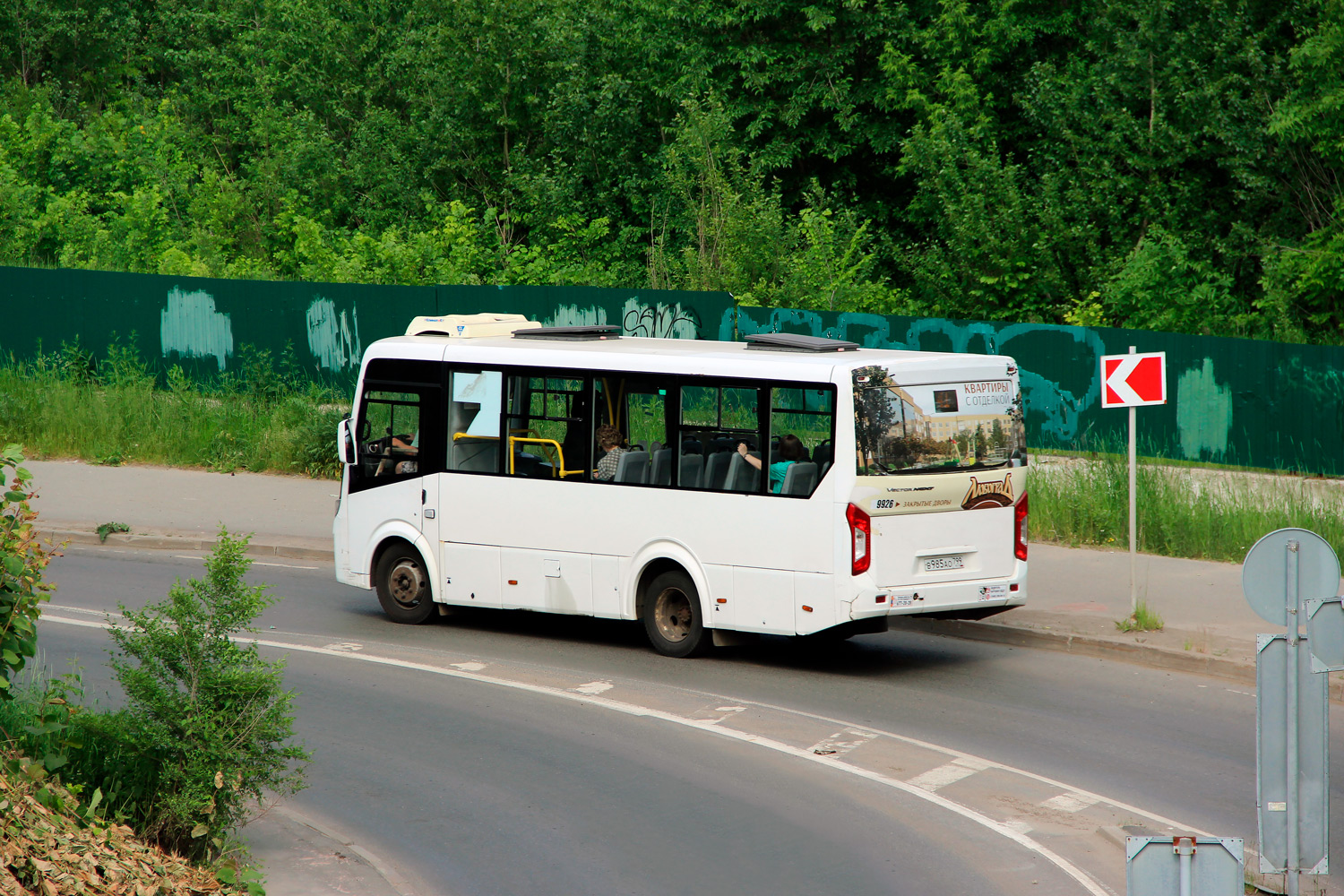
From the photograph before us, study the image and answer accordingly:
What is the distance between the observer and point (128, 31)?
5275 centimetres

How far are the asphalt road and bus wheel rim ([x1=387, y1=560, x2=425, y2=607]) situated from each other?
279 mm

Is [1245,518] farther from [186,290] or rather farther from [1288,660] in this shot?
[186,290]

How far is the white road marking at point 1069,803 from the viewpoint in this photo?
8.54 meters

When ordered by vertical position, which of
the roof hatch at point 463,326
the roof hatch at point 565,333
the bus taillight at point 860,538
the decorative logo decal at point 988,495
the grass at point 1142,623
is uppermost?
the roof hatch at point 463,326

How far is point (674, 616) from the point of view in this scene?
489 inches

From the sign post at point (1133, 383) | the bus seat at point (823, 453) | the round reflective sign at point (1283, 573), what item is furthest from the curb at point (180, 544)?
the round reflective sign at point (1283, 573)

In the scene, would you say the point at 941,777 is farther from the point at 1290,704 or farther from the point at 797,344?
the point at 797,344

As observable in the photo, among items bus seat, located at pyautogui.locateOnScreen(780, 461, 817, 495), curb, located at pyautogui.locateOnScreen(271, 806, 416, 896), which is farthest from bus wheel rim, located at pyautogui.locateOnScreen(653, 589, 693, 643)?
curb, located at pyautogui.locateOnScreen(271, 806, 416, 896)

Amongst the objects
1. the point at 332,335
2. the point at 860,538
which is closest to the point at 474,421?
the point at 860,538

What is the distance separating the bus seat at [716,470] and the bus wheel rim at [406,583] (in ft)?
10.2

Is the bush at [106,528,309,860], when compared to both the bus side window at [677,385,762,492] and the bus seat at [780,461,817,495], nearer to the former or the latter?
the bus seat at [780,461,817,495]

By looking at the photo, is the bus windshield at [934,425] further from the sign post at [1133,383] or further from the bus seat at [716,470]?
the sign post at [1133,383]

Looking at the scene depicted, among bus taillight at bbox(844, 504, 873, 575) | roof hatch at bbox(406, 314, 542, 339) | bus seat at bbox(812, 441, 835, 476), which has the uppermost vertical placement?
roof hatch at bbox(406, 314, 542, 339)

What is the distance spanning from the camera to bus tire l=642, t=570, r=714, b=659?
12.1 metres
